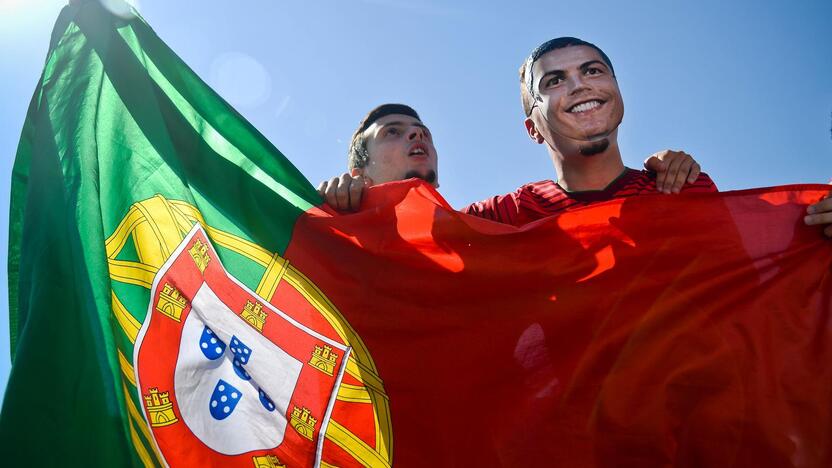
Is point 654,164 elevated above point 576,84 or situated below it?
below

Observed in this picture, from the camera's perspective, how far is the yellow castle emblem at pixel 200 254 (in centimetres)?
355

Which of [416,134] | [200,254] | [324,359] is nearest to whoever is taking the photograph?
[324,359]

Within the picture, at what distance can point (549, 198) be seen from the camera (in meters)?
4.30

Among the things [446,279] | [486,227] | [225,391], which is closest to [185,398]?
[225,391]

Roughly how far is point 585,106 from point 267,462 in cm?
281

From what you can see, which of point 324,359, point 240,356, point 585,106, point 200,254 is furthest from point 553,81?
point 240,356

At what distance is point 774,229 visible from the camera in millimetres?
3279

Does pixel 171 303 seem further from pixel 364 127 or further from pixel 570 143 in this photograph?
pixel 364 127

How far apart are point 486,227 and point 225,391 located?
1.54m

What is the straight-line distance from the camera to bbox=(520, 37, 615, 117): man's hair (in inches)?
180

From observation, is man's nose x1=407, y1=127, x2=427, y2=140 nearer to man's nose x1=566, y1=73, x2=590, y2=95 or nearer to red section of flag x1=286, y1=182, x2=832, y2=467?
man's nose x1=566, y1=73, x2=590, y2=95

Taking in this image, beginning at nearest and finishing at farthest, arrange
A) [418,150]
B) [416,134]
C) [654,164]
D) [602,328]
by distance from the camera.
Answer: [602,328] → [654,164] → [418,150] → [416,134]

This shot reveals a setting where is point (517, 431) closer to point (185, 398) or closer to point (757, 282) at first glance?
point (757, 282)

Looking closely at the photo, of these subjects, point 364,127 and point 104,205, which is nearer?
point 104,205
